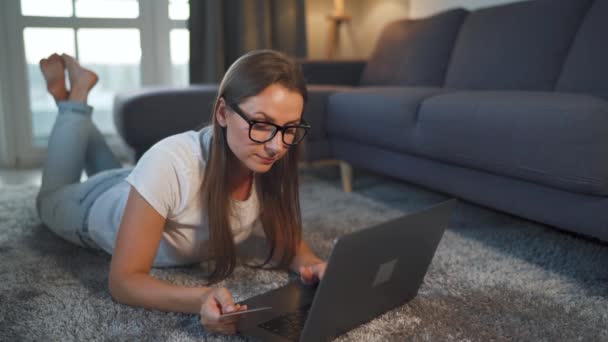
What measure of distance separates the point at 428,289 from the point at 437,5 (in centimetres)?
263

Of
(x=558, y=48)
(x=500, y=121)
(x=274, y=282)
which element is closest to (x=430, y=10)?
(x=558, y=48)

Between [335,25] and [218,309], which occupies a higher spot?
[335,25]

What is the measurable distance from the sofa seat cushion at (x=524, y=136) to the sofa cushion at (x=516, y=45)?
0.41 metres

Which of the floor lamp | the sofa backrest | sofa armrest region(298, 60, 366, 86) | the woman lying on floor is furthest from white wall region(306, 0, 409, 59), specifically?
the woman lying on floor

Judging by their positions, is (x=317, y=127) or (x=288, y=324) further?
(x=317, y=127)

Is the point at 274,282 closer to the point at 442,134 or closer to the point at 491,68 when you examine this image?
the point at 442,134

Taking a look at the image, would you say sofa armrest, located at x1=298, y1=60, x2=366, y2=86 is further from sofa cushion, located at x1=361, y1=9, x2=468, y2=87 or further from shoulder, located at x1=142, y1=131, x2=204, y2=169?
shoulder, located at x1=142, y1=131, x2=204, y2=169

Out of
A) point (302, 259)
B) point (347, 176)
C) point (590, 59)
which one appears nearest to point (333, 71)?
point (347, 176)

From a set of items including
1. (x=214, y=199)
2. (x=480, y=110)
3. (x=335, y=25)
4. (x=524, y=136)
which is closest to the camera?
Answer: (x=214, y=199)

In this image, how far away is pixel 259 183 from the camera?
1.29 m

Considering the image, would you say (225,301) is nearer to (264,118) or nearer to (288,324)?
(288,324)

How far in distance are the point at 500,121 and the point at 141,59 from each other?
2.46 metres

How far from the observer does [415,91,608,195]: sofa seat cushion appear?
135 centimetres

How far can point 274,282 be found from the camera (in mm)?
1359
